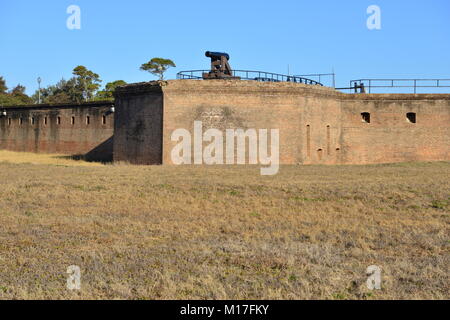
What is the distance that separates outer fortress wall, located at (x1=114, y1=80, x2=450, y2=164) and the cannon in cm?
288

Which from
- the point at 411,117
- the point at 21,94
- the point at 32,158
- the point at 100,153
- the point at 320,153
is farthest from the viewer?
the point at 21,94

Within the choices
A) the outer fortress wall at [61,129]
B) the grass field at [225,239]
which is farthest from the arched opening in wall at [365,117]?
the outer fortress wall at [61,129]

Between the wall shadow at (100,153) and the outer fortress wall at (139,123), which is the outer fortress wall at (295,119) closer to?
the outer fortress wall at (139,123)

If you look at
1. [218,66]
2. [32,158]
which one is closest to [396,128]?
[218,66]

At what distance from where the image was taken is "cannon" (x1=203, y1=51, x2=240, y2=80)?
26.9 meters

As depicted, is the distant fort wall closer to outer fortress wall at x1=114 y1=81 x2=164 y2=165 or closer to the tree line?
outer fortress wall at x1=114 y1=81 x2=164 y2=165

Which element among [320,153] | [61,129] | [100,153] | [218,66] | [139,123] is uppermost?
[218,66]

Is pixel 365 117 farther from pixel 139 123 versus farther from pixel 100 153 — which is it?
pixel 100 153

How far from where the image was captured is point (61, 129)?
3662cm

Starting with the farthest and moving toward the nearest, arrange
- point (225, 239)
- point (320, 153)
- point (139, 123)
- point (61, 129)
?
point (61, 129)
point (320, 153)
point (139, 123)
point (225, 239)

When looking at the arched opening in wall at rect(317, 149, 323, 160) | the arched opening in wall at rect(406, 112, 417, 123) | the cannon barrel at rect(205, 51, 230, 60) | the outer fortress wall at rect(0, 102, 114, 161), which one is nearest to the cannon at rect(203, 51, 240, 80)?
the cannon barrel at rect(205, 51, 230, 60)

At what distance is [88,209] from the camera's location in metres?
10.9

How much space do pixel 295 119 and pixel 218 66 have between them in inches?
225
